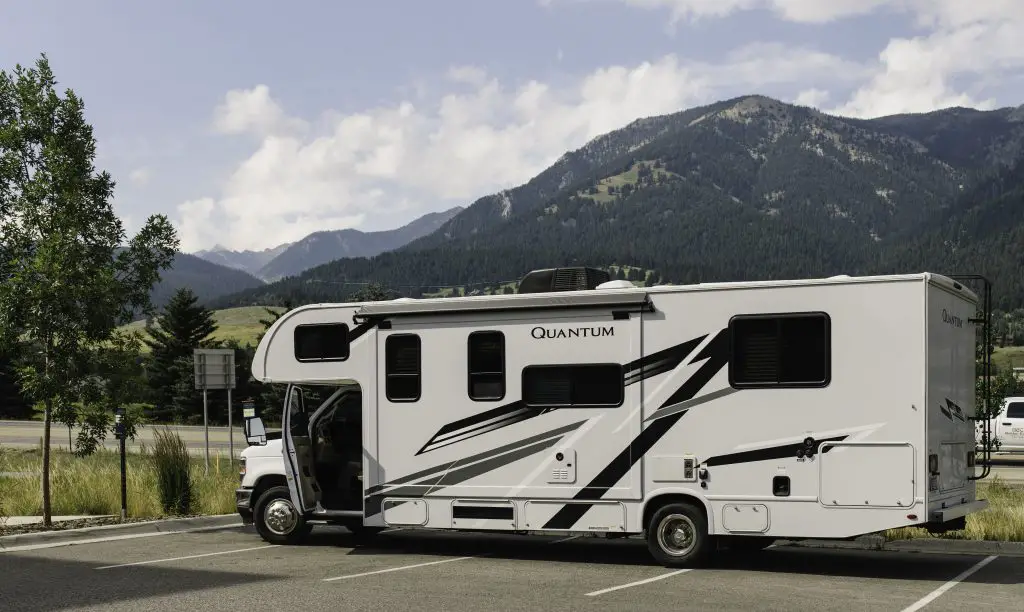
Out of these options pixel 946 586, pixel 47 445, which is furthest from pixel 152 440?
pixel 946 586

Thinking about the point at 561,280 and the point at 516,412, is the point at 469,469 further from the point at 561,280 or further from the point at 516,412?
the point at 561,280

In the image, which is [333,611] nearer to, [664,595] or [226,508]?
[664,595]

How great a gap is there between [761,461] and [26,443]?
43.3m

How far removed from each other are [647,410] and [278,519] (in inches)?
204

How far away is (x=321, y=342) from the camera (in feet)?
46.4

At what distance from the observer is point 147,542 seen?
14.5 meters

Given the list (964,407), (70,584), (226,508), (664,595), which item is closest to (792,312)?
(964,407)

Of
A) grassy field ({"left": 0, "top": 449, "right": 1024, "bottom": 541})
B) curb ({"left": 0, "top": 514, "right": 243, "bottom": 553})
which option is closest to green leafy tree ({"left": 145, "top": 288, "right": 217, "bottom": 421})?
grassy field ({"left": 0, "top": 449, "right": 1024, "bottom": 541})

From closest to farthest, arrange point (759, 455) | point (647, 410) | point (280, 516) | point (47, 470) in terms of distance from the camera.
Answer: point (759, 455)
point (647, 410)
point (280, 516)
point (47, 470)

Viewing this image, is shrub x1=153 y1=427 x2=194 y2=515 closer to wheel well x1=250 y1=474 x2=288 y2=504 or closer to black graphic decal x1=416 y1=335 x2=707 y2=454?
wheel well x1=250 y1=474 x2=288 y2=504

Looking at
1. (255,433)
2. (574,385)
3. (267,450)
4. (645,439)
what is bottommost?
(267,450)

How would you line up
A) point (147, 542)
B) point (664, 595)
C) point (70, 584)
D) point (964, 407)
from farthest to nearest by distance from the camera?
point (147, 542)
point (964, 407)
point (70, 584)
point (664, 595)

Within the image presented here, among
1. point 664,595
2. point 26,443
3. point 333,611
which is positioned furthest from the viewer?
point 26,443

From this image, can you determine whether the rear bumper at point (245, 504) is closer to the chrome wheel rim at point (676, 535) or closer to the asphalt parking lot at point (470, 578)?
the asphalt parking lot at point (470, 578)
